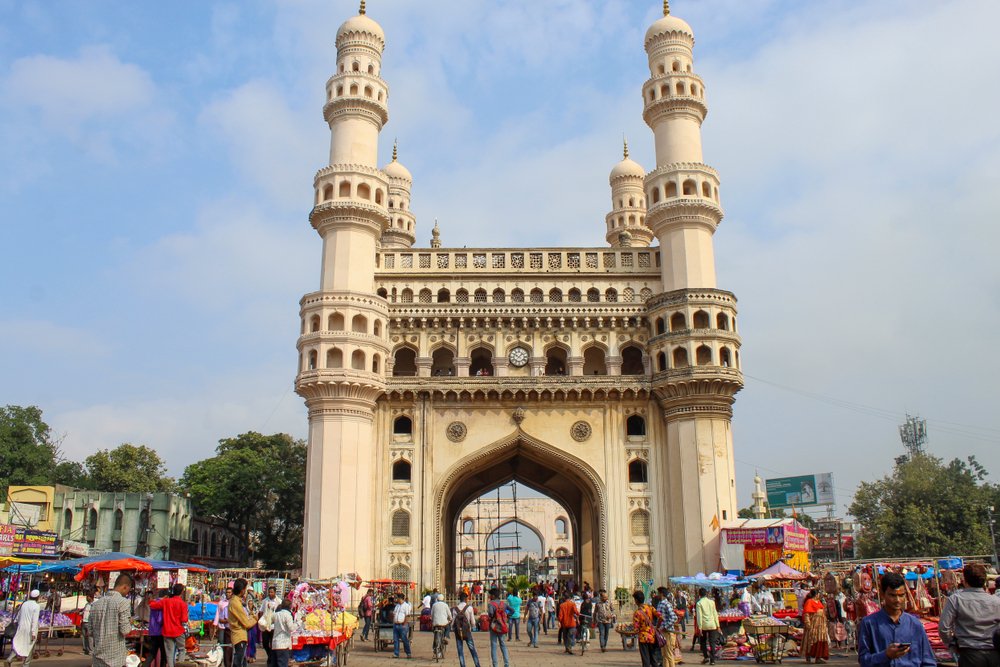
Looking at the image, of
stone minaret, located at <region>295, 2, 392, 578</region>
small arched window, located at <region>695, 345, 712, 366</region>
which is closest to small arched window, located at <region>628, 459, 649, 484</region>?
small arched window, located at <region>695, 345, 712, 366</region>

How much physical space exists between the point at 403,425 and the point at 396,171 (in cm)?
2335

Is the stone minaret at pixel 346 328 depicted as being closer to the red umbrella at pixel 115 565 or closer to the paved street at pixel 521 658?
the paved street at pixel 521 658

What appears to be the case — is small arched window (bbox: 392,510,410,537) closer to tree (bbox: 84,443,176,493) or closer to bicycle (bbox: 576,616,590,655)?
bicycle (bbox: 576,616,590,655)

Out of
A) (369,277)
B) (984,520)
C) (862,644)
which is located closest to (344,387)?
(369,277)

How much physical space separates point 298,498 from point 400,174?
2140 centimetres

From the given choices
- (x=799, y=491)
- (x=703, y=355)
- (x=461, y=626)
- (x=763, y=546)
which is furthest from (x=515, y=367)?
(x=799, y=491)

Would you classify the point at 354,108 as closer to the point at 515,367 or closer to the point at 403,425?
the point at 515,367

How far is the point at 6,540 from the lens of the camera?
32188mm

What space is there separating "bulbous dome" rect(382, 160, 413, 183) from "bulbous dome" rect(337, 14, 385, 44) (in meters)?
13.9

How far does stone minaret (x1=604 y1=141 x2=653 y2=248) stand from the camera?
5528 cm

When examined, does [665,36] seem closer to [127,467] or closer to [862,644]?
[862,644]

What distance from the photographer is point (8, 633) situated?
19.3m

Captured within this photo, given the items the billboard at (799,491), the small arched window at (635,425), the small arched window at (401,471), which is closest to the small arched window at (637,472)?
the small arched window at (635,425)

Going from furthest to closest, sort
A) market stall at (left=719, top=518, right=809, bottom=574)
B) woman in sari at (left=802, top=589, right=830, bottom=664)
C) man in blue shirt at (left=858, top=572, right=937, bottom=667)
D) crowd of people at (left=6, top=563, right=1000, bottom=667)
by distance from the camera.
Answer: market stall at (left=719, top=518, right=809, bottom=574) < woman in sari at (left=802, top=589, right=830, bottom=664) < crowd of people at (left=6, top=563, right=1000, bottom=667) < man in blue shirt at (left=858, top=572, right=937, bottom=667)
